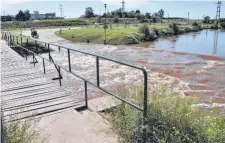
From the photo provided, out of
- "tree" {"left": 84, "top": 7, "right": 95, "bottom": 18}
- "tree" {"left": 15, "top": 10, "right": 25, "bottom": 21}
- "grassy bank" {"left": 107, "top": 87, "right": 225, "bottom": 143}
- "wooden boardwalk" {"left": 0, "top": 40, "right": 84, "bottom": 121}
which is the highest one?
"tree" {"left": 84, "top": 7, "right": 95, "bottom": 18}

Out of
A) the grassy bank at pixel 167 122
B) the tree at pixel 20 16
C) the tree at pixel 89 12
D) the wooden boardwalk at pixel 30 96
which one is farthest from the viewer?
the tree at pixel 89 12

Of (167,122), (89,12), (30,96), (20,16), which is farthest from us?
(89,12)

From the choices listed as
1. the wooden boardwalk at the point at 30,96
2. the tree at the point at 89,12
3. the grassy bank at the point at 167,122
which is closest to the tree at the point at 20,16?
the tree at the point at 89,12

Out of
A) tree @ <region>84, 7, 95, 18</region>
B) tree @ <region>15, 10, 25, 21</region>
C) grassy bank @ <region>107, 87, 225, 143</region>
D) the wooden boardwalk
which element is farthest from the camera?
→ tree @ <region>84, 7, 95, 18</region>

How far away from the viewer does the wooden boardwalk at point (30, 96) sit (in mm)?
4633

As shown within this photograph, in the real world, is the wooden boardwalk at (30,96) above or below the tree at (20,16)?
below

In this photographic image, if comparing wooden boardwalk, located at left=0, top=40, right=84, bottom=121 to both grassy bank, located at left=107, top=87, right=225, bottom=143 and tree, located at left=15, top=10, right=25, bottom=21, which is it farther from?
tree, located at left=15, top=10, right=25, bottom=21

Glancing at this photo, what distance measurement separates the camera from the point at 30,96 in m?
5.43

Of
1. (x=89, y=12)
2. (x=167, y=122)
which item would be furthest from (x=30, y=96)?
(x=89, y=12)

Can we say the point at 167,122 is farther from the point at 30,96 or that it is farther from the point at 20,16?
the point at 20,16

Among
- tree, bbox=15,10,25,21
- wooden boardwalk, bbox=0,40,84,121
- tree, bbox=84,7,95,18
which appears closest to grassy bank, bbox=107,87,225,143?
wooden boardwalk, bbox=0,40,84,121

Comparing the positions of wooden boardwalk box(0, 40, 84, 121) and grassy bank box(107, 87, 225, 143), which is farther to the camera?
wooden boardwalk box(0, 40, 84, 121)

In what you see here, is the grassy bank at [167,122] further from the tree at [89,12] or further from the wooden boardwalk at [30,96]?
the tree at [89,12]

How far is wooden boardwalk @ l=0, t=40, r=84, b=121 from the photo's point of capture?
4.63 meters
